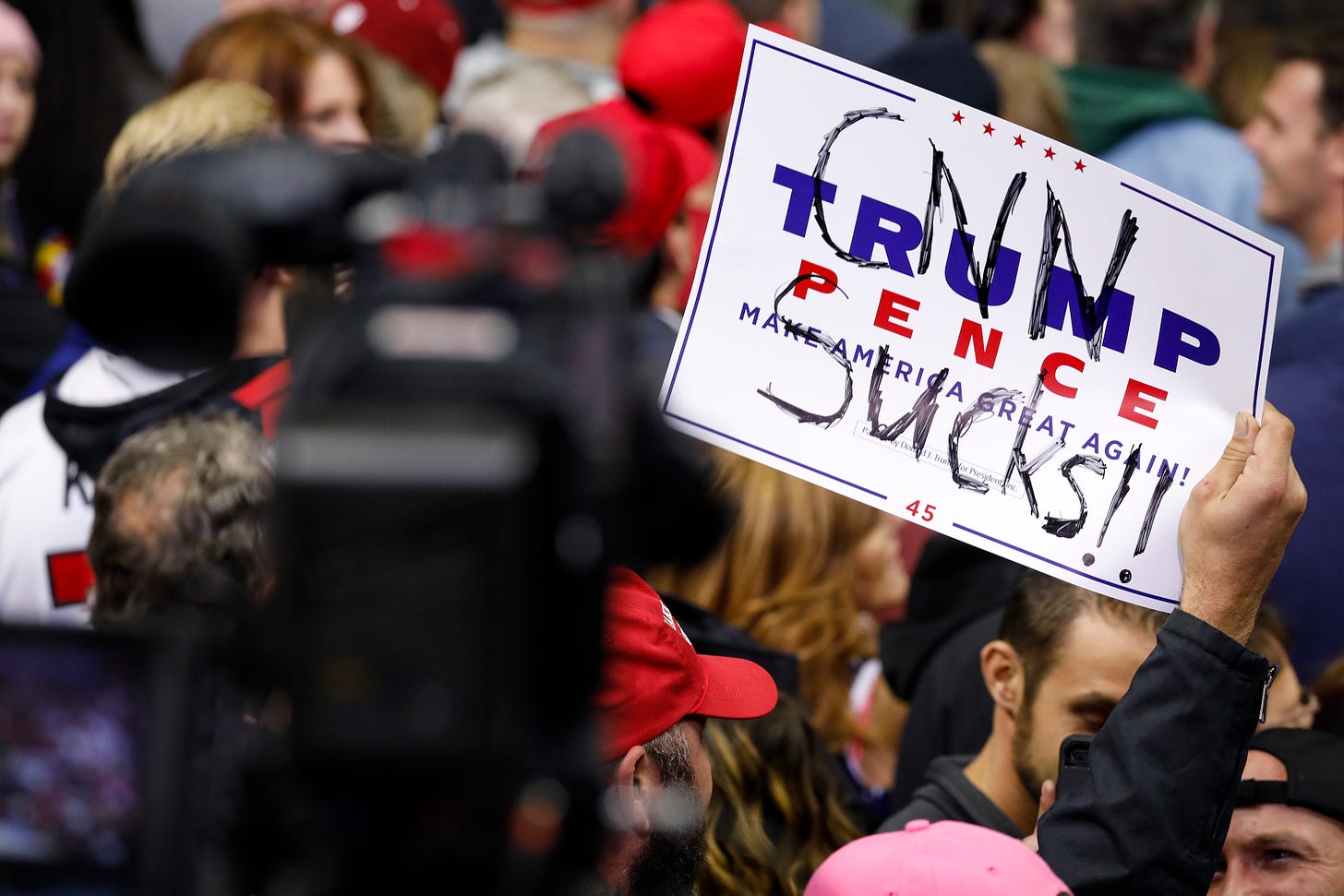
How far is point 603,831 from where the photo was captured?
4.55 feet

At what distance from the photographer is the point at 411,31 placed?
5.02 meters

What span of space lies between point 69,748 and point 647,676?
3.08ft

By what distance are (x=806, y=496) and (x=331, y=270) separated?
2012 mm

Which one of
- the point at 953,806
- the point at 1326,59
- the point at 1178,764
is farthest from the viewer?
the point at 1326,59

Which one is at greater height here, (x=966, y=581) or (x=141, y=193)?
(x=141, y=193)

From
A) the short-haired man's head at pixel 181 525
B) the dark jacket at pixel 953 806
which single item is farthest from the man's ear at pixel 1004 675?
the short-haired man's head at pixel 181 525

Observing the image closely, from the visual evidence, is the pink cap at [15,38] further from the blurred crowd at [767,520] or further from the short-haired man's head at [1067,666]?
the short-haired man's head at [1067,666]

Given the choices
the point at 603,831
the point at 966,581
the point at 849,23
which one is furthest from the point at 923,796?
the point at 849,23

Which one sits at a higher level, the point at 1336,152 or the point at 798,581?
the point at 1336,152

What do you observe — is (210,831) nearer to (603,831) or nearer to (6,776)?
(6,776)

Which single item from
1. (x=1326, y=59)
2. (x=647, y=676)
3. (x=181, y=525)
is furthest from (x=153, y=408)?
(x=1326, y=59)

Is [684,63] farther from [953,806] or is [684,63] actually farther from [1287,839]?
[1287,839]

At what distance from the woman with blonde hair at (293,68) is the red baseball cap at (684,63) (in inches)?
28.9

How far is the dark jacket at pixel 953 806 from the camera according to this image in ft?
8.93
